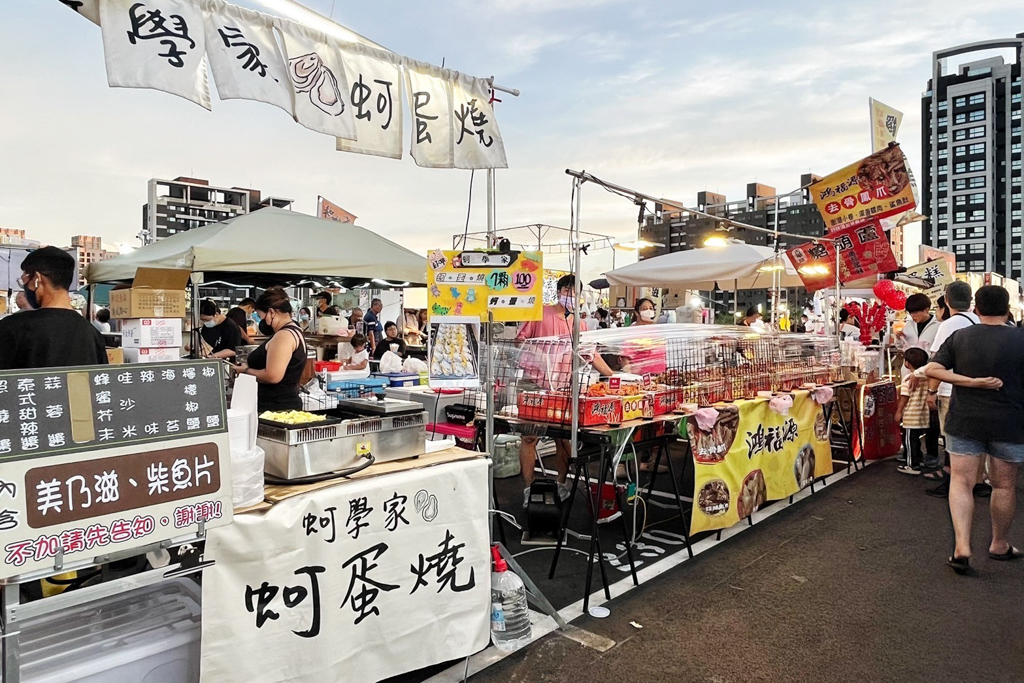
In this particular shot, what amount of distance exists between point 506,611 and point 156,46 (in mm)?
3047

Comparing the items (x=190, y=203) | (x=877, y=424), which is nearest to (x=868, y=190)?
(x=877, y=424)

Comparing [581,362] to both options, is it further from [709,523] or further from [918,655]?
[918,655]

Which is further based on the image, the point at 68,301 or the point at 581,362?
the point at 581,362

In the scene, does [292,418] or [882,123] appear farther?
[882,123]

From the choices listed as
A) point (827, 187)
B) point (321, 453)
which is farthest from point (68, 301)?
point (827, 187)

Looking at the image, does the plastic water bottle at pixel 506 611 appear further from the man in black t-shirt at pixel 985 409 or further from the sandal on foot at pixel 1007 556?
the sandal on foot at pixel 1007 556

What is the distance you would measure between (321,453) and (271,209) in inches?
214

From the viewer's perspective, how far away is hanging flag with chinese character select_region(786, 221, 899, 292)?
275 inches

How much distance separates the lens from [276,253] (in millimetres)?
6336

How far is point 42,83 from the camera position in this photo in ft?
21.8

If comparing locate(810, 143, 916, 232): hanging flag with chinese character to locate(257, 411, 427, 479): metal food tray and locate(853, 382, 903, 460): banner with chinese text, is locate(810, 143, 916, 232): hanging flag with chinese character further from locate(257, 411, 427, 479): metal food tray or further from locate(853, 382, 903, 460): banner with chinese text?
locate(257, 411, 427, 479): metal food tray

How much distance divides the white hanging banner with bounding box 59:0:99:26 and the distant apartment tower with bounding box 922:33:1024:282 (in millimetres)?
87553

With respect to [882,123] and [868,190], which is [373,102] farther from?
[882,123]

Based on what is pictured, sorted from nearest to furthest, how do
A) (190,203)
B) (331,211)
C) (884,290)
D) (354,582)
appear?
(354,582)
(884,290)
(331,211)
(190,203)
